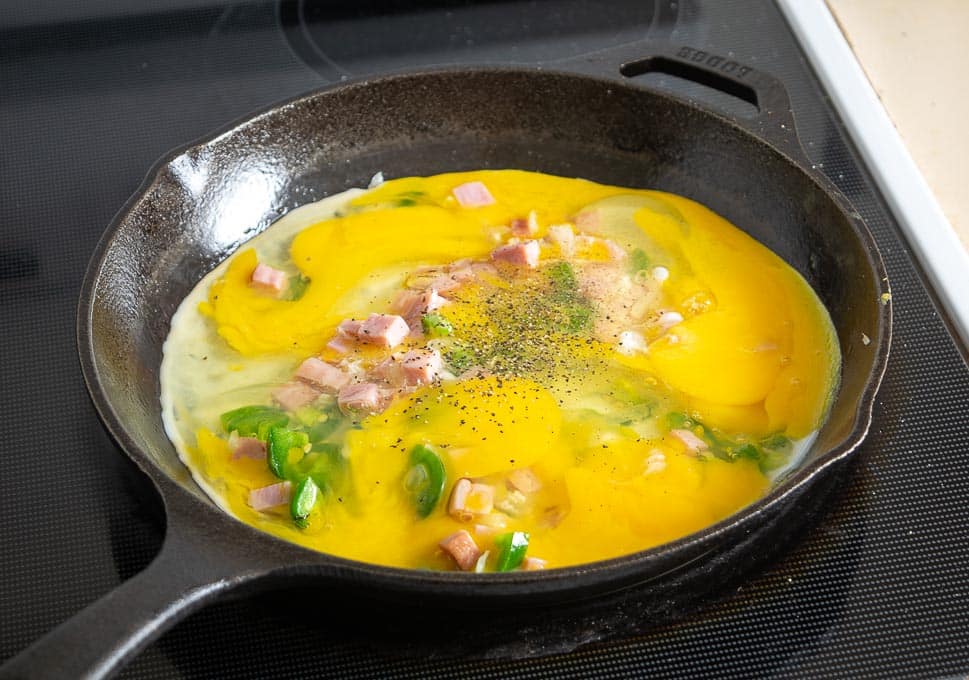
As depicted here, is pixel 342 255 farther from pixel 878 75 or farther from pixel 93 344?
pixel 878 75

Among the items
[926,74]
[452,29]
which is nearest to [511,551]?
[452,29]

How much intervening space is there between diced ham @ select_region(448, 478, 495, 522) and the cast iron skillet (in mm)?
218

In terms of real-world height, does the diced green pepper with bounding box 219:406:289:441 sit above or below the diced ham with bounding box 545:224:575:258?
below

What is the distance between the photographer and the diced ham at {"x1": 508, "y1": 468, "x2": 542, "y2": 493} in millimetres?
1553

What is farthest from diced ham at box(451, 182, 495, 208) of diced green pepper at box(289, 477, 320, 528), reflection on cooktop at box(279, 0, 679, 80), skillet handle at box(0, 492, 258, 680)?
skillet handle at box(0, 492, 258, 680)

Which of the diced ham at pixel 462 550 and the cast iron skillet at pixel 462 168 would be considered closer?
the cast iron skillet at pixel 462 168

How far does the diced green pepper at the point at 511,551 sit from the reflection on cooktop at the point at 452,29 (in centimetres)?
131

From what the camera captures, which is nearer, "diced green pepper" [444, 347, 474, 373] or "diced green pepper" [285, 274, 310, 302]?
"diced green pepper" [444, 347, 474, 373]

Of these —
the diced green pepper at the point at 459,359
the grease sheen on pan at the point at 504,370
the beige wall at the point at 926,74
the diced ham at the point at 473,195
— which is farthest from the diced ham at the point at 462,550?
the beige wall at the point at 926,74

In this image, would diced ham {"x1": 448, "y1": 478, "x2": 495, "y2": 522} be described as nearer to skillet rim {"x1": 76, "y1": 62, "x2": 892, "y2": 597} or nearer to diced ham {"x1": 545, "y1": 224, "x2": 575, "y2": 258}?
skillet rim {"x1": 76, "y1": 62, "x2": 892, "y2": 597}

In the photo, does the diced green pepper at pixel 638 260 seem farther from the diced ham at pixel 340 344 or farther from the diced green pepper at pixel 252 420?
the diced green pepper at pixel 252 420

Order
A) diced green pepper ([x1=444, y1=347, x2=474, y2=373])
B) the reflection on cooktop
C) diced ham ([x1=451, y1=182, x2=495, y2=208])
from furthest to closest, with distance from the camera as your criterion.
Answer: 1. the reflection on cooktop
2. diced ham ([x1=451, y1=182, x2=495, y2=208])
3. diced green pepper ([x1=444, y1=347, x2=474, y2=373])

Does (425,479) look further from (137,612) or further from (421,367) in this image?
(137,612)

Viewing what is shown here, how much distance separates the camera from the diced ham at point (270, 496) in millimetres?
1538
